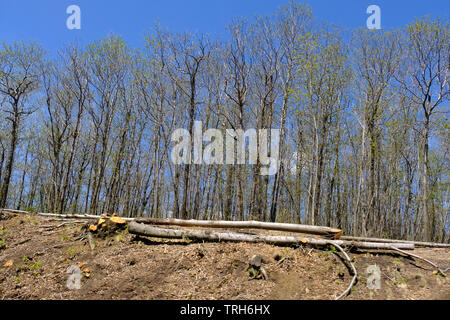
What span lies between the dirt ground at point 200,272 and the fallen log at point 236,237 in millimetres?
136

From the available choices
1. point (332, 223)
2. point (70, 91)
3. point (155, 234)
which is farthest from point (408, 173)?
point (70, 91)

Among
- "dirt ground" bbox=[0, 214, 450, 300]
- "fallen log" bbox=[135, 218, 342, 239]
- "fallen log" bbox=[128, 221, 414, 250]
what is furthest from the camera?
"fallen log" bbox=[135, 218, 342, 239]

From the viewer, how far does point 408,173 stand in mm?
21750

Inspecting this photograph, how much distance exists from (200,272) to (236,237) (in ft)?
3.80

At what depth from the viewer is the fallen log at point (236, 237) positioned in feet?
19.1

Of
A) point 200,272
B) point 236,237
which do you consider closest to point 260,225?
point 236,237

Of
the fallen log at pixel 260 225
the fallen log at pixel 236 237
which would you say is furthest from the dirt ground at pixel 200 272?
the fallen log at pixel 260 225

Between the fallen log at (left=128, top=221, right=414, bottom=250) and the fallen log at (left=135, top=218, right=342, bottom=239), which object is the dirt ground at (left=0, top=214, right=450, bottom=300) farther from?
the fallen log at (left=135, top=218, right=342, bottom=239)

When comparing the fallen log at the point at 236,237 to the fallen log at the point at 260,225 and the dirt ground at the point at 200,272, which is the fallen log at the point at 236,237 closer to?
the dirt ground at the point at 200,272

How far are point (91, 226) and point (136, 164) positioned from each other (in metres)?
18.6

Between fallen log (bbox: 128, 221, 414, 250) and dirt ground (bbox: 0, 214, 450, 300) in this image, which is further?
fallen log (bbox: 128, 221, 414, 250)

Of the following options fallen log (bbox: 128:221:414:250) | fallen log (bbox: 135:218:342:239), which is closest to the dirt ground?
fallen log (bbox: 128:221:414:250)

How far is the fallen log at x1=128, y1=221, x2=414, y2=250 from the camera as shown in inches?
229

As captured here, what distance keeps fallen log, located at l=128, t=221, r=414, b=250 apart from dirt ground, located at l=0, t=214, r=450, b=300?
136 mm
